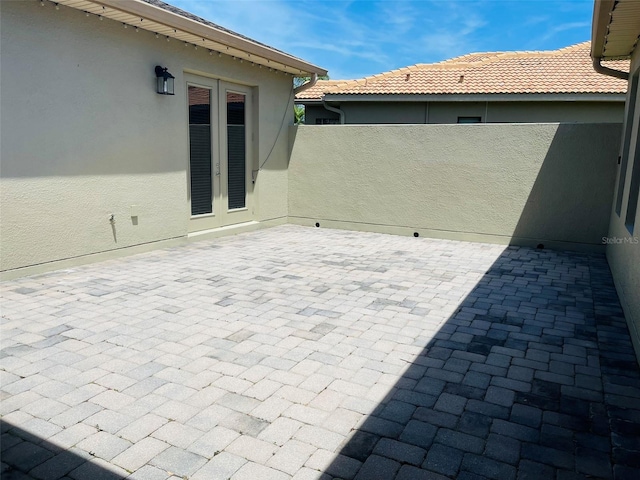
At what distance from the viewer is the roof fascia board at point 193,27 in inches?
209

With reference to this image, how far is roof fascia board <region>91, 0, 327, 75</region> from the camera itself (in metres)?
5.31

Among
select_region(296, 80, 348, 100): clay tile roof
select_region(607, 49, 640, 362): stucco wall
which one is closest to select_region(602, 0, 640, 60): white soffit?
select_region(607, 49, 640, 362): stucco wall

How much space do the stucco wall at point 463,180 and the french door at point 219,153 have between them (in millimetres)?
1272

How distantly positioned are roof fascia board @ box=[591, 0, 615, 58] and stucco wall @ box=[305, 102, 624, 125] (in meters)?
5.92

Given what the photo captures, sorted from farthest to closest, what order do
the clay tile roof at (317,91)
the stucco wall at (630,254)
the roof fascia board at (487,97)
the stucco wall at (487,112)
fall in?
the clay tile roof at (317,91)
the stucco wall at (487,112)
the roof fascia board at (487,97)
the stucco wall at (630,254)

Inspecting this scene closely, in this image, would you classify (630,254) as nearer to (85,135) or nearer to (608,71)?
(608,71)

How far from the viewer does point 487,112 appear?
494 inches

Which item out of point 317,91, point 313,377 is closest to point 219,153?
point 313,377

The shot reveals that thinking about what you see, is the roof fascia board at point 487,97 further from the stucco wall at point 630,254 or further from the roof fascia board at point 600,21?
the roof fascia board at point 600,21

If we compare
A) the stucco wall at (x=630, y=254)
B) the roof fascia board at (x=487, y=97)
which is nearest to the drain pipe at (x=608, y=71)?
the stucco wall at (x=630, y=254)

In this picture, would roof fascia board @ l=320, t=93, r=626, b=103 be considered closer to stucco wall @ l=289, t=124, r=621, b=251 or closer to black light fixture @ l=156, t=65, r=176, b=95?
stucco wall @ l=289, t=124, r=621, b=251

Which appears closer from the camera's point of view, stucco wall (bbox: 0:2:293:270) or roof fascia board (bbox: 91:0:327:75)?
stucco wall (bbox: 0:2:293:270)

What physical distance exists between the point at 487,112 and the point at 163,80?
888 centimetres

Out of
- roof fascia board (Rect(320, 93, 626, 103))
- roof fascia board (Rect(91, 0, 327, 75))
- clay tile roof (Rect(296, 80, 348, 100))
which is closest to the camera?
roof fascia board (Rect(91, 0, 327, 75))
